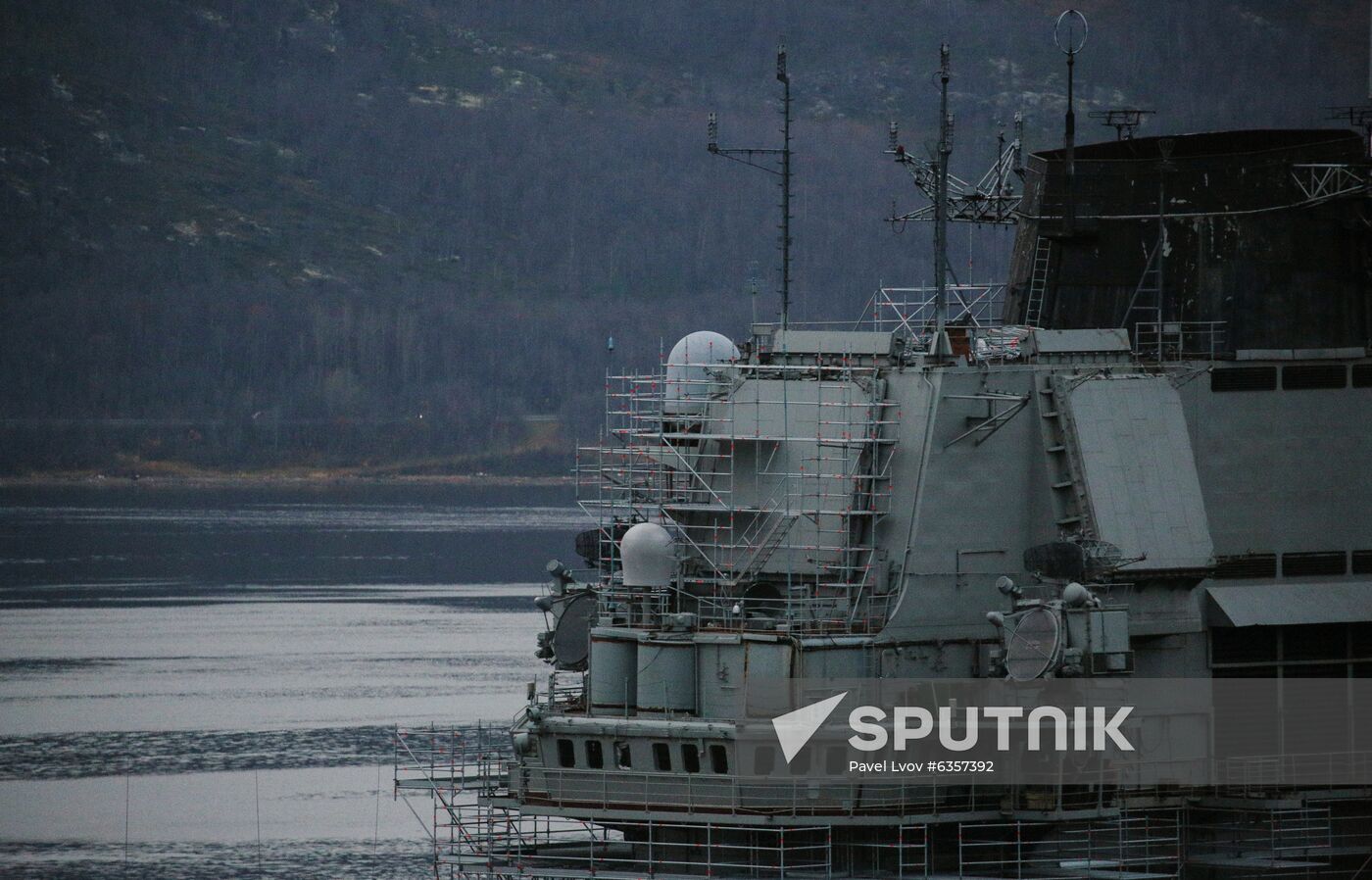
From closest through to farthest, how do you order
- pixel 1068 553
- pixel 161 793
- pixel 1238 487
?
pixel 1068 553 → pixel 1238 487 → pixel 161 793

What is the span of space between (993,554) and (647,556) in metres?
6.52

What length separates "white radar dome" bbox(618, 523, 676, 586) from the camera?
A: 140 ft

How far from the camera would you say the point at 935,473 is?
42406mm

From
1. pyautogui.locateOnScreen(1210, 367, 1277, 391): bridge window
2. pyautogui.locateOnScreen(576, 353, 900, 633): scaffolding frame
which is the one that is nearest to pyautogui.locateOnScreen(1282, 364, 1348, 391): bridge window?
pyautogui.locateOnScreen(1210, 367, 1277, 391): bridge window

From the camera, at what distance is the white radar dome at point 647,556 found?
140 feet

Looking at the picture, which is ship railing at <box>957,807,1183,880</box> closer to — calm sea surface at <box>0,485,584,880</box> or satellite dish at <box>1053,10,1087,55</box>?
satellite dish at <box>1053,10,1087,55</box>

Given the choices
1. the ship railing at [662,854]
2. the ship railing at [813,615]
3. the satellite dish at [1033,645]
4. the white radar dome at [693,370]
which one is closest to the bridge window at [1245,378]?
the satellite dish at [1033,645]

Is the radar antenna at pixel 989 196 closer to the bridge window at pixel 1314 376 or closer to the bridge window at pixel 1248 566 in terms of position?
the bridge window at pixel 1314 376

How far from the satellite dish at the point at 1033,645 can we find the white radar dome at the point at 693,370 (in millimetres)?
8652

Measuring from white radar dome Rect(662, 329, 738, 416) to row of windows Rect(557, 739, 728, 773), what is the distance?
7289 mm

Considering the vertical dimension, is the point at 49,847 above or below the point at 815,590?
below

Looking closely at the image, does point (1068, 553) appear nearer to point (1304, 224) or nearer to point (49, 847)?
point (1304, 224)

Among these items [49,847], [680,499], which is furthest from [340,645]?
[680,499]

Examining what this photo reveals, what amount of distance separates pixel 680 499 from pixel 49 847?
42808 mm
